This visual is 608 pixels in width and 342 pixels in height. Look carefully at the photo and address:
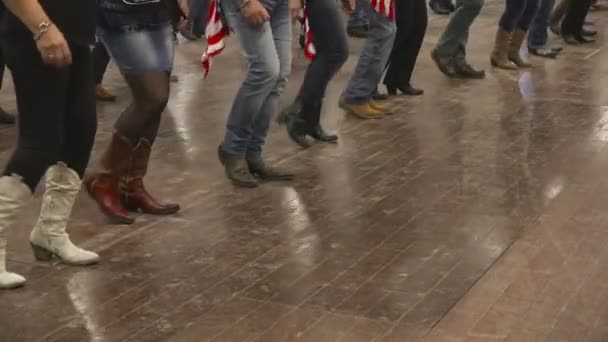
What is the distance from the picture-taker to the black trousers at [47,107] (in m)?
3.89

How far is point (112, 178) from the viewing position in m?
4.95

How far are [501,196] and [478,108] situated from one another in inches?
90.2

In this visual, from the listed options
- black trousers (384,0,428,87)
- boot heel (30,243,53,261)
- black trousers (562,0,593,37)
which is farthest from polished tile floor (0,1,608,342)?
black trousers (562,0,593,37)

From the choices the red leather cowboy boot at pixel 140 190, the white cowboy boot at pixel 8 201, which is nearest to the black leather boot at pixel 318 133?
the red leather cowboy boot at pixel 140 190

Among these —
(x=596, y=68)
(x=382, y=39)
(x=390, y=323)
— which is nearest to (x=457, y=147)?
(x=382, y=39)

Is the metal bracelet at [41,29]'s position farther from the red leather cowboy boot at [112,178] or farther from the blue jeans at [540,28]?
the blue jeans at [540,28]

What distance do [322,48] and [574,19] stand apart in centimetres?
537

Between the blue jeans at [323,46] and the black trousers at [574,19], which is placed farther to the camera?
the black trousers at [574,19]

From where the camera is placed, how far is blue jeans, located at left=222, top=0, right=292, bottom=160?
5.30m

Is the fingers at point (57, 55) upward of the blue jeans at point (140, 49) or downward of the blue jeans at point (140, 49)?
upward

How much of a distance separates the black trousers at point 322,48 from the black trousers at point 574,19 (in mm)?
5112

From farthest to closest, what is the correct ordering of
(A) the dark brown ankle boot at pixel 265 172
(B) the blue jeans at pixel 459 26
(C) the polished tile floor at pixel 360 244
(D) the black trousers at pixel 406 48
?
(B) the blue jeans at pixel 459 26 → (D) the black trousers at pixel 406 48 → (A) the dark brown ankle boot at pixel 265 172 → (C) the polished tile floor at pixel 360 244

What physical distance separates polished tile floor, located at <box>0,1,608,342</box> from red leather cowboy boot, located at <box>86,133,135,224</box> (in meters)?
0.10

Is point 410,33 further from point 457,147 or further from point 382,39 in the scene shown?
point 457,147
